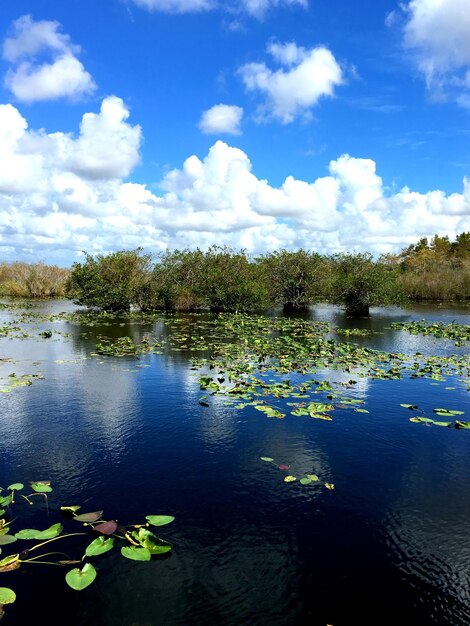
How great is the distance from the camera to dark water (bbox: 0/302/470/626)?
3609 millimetres

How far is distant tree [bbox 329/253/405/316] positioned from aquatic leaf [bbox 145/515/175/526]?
79.1 feet

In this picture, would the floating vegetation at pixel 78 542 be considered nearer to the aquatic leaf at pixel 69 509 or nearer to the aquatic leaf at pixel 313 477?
the aquatic leaf at pixel 69 509

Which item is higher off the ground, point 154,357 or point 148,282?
point 148,282

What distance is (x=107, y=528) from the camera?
4.40 m

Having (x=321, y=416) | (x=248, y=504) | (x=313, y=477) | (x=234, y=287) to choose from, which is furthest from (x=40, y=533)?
(x=234, y=287)

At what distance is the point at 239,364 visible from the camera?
479 inches

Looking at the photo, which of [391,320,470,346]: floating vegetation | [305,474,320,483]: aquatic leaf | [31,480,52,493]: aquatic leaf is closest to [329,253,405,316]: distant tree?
[391,320,470,346]: floating vegetation

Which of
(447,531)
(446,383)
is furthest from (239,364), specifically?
(447,531)

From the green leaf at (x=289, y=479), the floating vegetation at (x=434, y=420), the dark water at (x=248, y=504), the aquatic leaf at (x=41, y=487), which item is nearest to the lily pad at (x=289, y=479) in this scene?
the green leaf at (x=289, y=479)

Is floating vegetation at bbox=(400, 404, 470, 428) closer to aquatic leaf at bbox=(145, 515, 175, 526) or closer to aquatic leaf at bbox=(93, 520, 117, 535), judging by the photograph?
aquatic leaf at bbox=(145, 515, 175, 526)

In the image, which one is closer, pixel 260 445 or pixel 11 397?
pixel 260 445

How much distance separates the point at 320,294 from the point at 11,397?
24162 millimetres

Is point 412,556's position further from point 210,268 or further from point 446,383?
point 210,268

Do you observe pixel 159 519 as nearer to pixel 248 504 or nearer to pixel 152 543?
pixel 152 543
